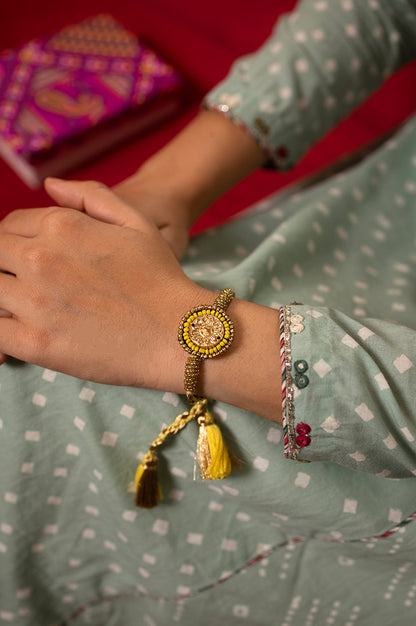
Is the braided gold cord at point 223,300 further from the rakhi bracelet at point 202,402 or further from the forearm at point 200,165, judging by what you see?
the forearm at point 200,165

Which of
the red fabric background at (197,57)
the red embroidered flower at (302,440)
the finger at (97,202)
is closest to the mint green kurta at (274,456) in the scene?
the red embroidered flower at (302,440)

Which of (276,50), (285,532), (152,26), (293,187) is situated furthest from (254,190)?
(285,532)

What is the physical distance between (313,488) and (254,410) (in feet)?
0.41

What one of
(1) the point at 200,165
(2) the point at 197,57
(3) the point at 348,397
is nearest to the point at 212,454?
(3) the point at 348,397

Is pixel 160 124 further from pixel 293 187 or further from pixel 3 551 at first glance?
pixel 3 551

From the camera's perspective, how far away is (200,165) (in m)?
0.74

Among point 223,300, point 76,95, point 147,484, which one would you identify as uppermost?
point 76,95

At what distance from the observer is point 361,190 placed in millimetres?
787

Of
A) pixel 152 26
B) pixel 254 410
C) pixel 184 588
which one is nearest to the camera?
pixel 254 410

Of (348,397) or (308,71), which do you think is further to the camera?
(308,71)

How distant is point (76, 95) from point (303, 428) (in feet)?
3.42

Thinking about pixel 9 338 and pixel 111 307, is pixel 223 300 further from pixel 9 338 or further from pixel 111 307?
pixel 9 338

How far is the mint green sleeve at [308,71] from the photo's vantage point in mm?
760

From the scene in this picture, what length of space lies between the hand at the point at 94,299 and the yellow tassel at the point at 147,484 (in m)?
0.09
